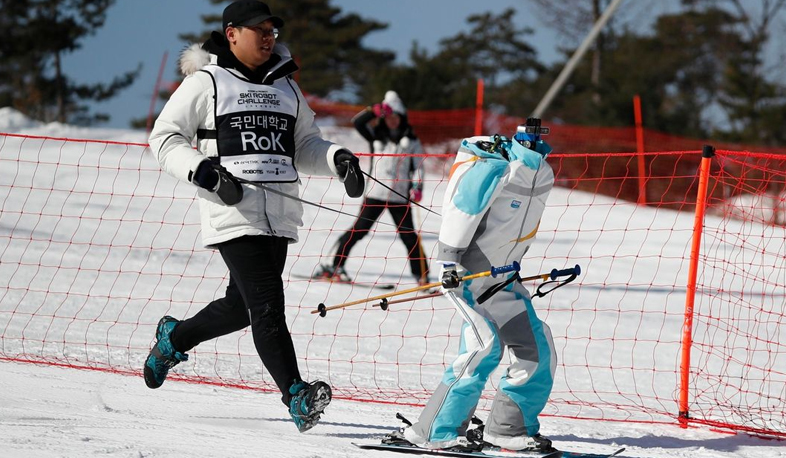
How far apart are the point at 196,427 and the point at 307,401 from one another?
23.8 inches

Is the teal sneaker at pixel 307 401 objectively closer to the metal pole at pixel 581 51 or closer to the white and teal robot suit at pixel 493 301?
the white and teal robot suit at pixel 493 301

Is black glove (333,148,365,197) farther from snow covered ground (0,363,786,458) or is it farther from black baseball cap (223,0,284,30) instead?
snow covered ground (0,363,786,458)

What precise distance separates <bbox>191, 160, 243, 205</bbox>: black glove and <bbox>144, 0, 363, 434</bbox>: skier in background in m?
0.04

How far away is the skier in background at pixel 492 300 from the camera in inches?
153

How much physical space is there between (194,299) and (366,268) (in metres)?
2.39

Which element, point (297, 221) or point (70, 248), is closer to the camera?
point (297, 221)

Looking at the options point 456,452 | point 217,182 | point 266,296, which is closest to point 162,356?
point 266,296

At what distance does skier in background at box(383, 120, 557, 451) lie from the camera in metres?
3.88

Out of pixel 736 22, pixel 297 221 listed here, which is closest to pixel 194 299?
pixel 297 221

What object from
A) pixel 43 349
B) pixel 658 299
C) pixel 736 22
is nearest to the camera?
pixel 43 349

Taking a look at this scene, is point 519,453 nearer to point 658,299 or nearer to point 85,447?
point 85,447

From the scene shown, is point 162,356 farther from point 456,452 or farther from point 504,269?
point 504,269

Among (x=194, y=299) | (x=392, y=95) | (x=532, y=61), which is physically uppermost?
(x=532, y=61)

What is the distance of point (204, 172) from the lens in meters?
3.79
